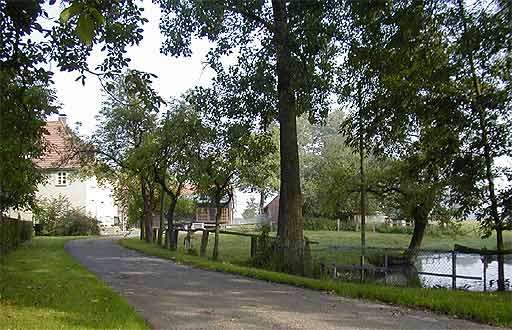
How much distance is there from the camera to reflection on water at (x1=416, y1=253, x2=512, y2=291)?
13570mm

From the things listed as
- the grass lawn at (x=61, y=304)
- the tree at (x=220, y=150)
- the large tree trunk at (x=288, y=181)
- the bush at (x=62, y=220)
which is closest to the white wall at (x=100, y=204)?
the bush at (x=62, y=220)

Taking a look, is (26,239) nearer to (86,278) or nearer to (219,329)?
(86,278)

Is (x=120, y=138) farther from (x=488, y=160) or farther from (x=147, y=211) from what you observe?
(x=488, y=160)

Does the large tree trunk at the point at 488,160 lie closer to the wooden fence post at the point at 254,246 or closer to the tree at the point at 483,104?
the tree at the point at 483,104

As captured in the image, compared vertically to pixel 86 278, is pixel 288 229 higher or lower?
higher

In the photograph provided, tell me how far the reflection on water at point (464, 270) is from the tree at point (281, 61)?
410 centimetres

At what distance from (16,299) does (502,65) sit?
11.9m

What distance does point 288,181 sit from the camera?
18109mm

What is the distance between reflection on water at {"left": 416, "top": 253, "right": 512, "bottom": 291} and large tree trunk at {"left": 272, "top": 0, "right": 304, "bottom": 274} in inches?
160

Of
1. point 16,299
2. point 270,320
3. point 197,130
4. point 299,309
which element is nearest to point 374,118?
point 299,309

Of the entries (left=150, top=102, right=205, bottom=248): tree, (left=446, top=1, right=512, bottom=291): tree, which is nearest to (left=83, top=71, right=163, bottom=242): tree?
(left=150, top=102, right=205, bottom=248): tree

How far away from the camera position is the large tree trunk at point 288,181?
17.4 meters

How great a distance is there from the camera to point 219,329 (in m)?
7.56

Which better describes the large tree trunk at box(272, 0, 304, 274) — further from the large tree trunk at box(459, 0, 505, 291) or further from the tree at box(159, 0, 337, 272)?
the large tree trunk at box(459, 0, 505, 291)
